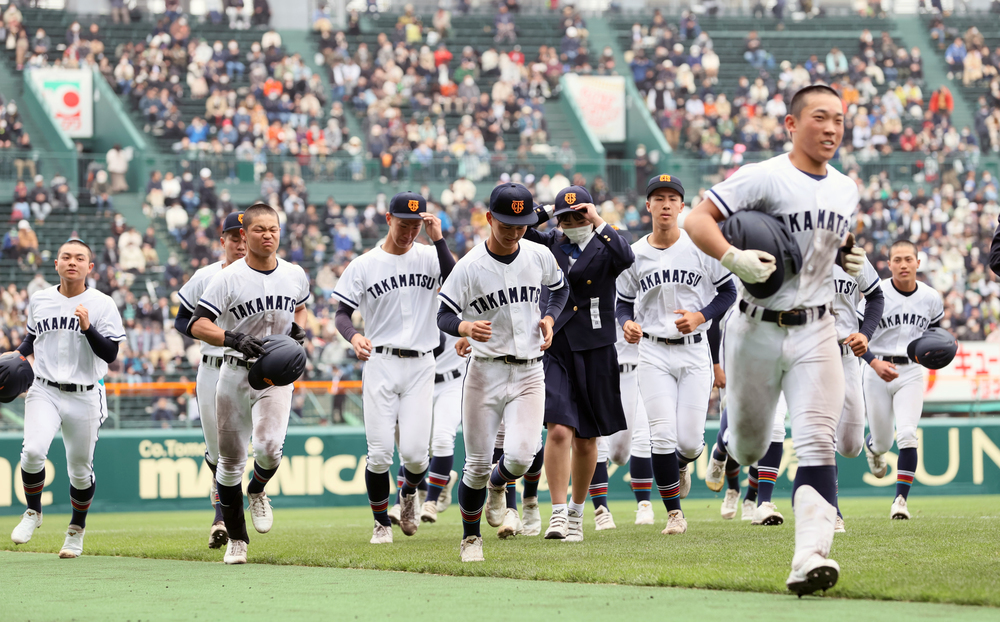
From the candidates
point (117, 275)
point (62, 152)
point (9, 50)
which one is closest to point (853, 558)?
point (117, 275)

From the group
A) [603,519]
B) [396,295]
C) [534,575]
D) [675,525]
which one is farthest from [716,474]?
[534,575]

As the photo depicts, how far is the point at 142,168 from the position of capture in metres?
A: 28.6

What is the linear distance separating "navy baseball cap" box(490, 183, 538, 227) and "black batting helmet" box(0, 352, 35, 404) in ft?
16.3

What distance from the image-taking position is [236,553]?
873cm

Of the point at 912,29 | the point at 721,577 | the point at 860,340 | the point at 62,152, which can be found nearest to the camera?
the point at 721,577

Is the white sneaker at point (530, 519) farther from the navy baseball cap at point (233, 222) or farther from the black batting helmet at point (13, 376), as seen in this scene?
the black batting helmet at point (13, 376)

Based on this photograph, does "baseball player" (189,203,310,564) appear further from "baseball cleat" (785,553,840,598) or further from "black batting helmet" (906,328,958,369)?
"black batting helmet" (906,328,958,369)

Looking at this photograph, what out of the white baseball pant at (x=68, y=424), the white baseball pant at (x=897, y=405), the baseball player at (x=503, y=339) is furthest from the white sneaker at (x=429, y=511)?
the white baseball pant at (x=897, y=405)

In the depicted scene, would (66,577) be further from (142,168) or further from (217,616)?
(142,168)

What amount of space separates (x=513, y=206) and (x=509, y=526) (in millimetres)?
3390

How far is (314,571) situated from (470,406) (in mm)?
1584

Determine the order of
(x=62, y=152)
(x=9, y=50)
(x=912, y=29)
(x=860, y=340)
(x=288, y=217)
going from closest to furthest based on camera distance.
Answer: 1. (x=860, y=340)
2. (x=288, y=217)
3. (x=62, y=152)
4. (x=9, y=50)
5. (x=912, y=29)

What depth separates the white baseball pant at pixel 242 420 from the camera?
352 inches

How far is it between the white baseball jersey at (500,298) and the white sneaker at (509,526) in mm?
2298
